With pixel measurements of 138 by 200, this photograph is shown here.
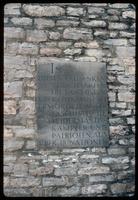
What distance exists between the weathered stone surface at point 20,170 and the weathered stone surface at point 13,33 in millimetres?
1411

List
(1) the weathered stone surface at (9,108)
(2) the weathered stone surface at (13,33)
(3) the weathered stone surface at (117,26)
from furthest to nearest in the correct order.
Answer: (3) the weathered stone surface at (117,26)
(2) the weathered stone surface at (13,33)
(1) the weathered stone surface at (9,108)

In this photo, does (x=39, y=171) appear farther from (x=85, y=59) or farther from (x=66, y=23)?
(x=66, y=23)

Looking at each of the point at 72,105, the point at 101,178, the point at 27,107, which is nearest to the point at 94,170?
the point at 101,178

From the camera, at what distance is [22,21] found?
437cm

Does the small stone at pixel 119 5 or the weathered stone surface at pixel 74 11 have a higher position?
the small stone at pixel 119 5

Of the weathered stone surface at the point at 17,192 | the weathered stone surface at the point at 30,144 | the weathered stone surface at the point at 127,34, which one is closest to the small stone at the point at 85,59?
the weathered stone surface at the point at 127,34

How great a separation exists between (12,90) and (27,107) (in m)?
0.25

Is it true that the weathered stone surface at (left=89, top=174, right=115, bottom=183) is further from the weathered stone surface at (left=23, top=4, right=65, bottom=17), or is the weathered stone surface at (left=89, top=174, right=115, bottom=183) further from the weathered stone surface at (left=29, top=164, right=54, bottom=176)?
the weathered stone surface at (left=23, top=4, right=65, bottom=17)

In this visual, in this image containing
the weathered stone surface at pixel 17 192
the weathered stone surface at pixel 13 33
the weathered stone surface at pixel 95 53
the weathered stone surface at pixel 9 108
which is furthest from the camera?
the weathered stone surface at pixel 95 53

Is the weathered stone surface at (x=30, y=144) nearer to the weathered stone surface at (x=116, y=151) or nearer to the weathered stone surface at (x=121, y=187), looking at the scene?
the weathered stone surface at (x=116, y=151)

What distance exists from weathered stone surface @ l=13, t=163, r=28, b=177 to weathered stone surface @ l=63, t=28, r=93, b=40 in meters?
1.51

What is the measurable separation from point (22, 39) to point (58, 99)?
0.78 meters

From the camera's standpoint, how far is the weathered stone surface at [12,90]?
427 cm

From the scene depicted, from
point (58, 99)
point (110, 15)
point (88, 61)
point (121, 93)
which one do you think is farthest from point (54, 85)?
point (110, 15)
